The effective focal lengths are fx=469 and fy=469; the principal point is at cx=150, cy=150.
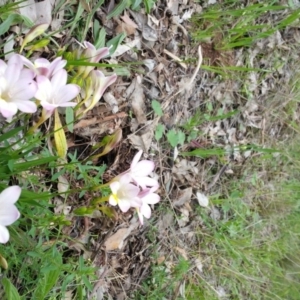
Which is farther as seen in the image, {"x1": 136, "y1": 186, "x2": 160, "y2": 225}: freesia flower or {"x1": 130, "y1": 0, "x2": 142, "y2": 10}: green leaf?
{"x1": 130, "y1": 0, "x2": 142, "y2": 10}: green leaf

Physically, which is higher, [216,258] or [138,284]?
[138,284]

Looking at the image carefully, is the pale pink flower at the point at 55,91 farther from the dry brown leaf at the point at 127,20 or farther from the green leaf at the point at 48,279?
the dry brown leaf at the point at 127,20

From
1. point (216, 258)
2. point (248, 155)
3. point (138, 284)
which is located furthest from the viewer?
point (248, 155)

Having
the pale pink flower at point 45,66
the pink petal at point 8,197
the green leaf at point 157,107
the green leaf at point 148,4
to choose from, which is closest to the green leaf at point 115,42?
the green leaf at point 148,4

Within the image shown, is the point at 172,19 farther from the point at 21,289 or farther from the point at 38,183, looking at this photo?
the point at 21,289

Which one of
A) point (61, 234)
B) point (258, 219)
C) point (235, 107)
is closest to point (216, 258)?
point (258, 219)

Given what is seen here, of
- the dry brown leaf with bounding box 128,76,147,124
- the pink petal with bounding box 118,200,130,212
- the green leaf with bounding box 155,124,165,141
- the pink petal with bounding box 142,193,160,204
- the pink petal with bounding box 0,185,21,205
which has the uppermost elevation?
the pink petal with bounding box 0,185,21,205

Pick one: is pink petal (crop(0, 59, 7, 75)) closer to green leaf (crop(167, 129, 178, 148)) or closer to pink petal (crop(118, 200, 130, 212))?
pink petal (crop(118, 200, 130, 212))

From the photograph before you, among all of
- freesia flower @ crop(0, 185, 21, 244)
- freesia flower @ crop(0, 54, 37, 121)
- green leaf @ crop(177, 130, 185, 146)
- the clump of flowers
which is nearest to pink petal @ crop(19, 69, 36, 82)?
freesia flower @ crop(0, 54, 37, 121)
